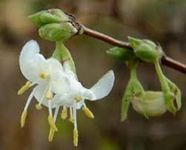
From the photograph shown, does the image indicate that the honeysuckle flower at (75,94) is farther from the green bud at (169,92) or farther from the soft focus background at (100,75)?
the soft focus background at (100,75)

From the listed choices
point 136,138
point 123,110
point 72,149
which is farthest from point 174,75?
point 123,110

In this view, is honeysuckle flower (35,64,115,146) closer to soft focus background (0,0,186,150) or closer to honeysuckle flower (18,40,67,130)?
honeysuckle flower (18,40,67,130)

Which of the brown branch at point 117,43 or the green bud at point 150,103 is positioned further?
the green bud at point 150,103

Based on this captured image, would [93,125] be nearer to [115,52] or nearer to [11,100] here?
[11,100]

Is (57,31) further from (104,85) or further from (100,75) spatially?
(100,75)

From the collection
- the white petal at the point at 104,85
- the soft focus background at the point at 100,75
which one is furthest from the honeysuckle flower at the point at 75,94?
the soft focus background at the point at 100,75

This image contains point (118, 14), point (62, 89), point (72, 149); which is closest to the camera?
point (62, 89)

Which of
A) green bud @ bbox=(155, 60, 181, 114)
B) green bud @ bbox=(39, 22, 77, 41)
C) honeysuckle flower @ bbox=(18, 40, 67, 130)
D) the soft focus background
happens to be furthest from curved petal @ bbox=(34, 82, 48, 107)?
the soft focus background

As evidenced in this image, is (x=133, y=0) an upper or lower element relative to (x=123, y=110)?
lower
